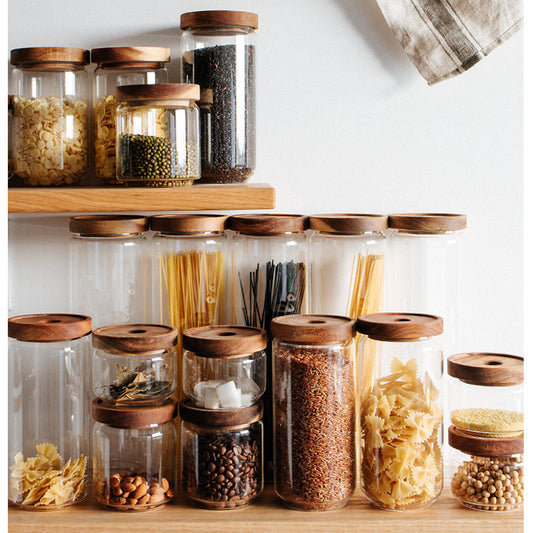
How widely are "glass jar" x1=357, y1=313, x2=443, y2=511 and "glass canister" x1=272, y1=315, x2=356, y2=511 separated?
34 millimetres

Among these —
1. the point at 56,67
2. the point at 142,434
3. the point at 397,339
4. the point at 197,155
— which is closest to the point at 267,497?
the point at 142,434

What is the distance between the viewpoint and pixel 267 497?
1146mm

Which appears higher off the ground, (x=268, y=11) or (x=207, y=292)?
(x=268, y=11)

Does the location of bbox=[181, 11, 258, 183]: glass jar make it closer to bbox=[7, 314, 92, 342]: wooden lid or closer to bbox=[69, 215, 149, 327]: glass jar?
bbox=[69, 215, 149, 327]: glass jar

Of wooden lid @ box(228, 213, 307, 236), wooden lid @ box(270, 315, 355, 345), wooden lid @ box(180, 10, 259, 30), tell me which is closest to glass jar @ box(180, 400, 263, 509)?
wooden lid @ box(270, 315, 355, 345)

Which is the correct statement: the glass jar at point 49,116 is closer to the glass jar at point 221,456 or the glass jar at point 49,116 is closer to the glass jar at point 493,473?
the glass jar at point 221,456

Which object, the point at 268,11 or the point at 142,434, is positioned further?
the point at 268,11

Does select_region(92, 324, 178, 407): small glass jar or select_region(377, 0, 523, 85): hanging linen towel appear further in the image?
select_region(377, 0, 523, 85): hanging linen towel

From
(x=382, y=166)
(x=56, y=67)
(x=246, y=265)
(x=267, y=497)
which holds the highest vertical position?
(x=56, y=67)

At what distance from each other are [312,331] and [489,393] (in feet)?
1.04

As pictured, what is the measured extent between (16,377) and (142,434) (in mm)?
234

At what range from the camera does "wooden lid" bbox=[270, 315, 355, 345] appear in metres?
1.06

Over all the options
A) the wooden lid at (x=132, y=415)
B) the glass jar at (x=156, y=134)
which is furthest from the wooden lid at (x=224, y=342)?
the glass jar at (x=156, y=134)

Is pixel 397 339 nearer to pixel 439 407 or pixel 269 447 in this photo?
pixel 439 407
